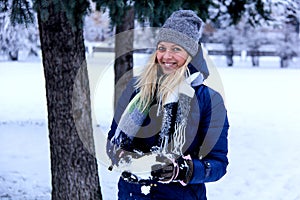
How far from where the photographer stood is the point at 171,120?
2533 millimetres

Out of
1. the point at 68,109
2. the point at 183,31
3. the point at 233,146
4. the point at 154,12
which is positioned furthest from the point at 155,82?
the point at 233,146

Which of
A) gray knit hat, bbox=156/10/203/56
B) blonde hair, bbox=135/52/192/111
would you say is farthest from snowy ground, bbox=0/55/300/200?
gray knit hat, bbox=156/10/203/56

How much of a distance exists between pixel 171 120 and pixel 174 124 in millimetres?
22

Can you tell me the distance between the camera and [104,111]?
1527 centimetres

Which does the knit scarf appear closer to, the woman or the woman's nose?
the woman

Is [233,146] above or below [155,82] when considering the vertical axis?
below

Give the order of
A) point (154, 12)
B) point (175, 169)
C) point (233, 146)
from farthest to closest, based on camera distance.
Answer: point (233, 146), point (154, 12), point (175, 169)

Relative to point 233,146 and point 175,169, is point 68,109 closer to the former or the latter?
point 175,169

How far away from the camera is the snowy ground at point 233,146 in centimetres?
677

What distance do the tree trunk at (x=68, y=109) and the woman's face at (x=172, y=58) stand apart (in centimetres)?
228

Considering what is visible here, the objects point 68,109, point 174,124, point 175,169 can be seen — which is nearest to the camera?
point 175,169

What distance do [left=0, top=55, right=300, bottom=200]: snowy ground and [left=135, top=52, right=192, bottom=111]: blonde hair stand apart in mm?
500

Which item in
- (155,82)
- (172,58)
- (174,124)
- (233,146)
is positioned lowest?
(233,146)

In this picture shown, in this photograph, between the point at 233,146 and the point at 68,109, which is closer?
the point at 68,109
